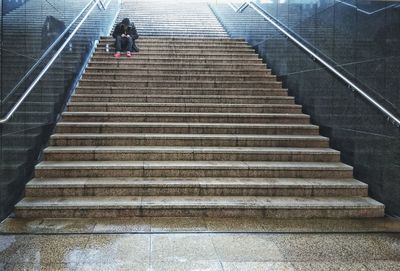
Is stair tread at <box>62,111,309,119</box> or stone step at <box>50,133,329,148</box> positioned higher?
stair tread at <box>62,111,309,119</box>

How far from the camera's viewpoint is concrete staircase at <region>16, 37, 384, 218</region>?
425cm

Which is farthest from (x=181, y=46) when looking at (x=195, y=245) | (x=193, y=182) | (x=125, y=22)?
(x=195, y=245)

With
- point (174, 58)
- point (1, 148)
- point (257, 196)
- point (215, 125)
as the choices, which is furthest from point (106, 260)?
point (174, 58)

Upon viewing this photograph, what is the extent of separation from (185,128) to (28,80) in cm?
237

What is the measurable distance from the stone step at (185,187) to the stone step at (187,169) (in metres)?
0.13

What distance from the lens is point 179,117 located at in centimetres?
620

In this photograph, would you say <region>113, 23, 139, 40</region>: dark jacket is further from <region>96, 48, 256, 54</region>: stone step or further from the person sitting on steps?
<region>96, 48, 256, 54</region>: stone step

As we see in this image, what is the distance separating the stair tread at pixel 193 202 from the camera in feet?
13.5

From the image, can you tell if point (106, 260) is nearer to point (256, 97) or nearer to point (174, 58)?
point (256, 97)

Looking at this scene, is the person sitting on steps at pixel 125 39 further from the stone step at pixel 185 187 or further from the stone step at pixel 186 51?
the stone step at pixel 185 187

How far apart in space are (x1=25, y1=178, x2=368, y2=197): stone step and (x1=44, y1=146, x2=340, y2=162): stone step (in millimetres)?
515

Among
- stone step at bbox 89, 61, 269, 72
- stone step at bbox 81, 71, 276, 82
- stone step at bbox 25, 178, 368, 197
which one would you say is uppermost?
stone step at bbox 89, 61, 269, 72

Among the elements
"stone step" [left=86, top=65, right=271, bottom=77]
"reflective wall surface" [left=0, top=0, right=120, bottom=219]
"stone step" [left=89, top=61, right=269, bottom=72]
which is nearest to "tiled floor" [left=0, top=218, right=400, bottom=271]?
"reflective wall surface" [left=0, top=0, right=120, bottom=219]

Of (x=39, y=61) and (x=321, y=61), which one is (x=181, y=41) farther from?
(x=39, y=61)
